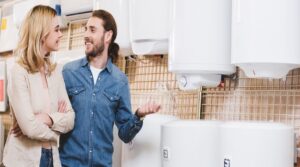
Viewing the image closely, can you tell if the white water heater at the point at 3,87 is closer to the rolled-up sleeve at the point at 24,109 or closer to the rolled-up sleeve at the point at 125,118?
the rolled-up sleeve at the point at 125,118

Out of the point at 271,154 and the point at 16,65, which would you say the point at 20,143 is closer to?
the point at 16,65

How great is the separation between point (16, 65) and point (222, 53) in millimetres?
827

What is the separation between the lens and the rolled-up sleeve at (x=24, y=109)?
5.89 ft

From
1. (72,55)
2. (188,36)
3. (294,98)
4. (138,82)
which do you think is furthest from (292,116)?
(72,55)

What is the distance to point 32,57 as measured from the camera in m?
1.90

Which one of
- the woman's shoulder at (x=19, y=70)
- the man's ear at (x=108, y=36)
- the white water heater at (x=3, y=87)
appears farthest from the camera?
the white water heater at (x=3, y=87)

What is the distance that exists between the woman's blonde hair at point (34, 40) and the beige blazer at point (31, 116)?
0.04 m

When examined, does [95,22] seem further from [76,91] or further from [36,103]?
[36,103]

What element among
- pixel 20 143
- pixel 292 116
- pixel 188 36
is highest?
pixel 188 36

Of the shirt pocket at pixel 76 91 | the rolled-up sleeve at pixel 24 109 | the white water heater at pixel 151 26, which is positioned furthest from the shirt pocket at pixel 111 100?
the rolled-up sleeve at pixel 24 109

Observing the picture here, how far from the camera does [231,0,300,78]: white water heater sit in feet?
4.89

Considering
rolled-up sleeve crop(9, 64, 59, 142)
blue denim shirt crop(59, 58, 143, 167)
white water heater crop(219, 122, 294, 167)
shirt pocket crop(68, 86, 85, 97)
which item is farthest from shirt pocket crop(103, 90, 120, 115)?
white water heater crop(219, 122, 294, 167)

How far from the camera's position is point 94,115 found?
2049mm

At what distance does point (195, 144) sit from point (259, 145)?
306mm
